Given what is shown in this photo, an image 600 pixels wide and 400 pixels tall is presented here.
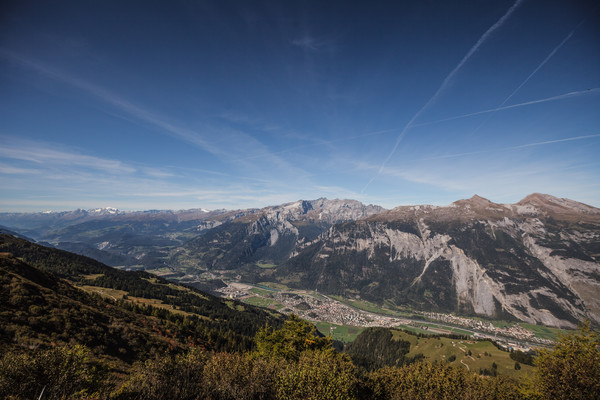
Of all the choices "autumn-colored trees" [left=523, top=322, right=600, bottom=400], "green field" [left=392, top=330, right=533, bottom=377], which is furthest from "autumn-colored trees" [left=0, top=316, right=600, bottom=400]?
"green field" [left=392, top=330, right=533, bottom=377]

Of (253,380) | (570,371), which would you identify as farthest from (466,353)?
(253,380)

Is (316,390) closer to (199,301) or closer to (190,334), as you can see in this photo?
(190,334)

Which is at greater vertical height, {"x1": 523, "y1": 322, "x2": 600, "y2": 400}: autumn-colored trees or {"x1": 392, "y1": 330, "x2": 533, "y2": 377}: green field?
{"x1": 523, "y1": 322, "x2": 600, "y2": 400}: autumn-colored trees

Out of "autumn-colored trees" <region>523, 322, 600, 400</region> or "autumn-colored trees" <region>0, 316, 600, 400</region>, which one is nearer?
"autumn-colored trees" <region>0, 316, 600, 400</region>

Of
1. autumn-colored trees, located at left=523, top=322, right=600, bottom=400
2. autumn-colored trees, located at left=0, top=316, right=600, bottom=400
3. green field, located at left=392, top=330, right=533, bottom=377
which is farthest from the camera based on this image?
green field, located at left=392, top=330, right=533, bottom=377

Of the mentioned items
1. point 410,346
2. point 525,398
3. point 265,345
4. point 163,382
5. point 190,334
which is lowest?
point 410,346

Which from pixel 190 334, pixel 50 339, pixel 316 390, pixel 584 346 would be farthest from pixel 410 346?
pixel 50 339

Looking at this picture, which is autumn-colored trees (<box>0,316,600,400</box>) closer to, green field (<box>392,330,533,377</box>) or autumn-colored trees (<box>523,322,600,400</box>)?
autumn-colored trees (<box>523,322,600,400</box>)

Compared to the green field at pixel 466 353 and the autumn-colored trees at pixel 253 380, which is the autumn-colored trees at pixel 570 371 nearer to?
the autumn-colored trees at pixel 253 380
